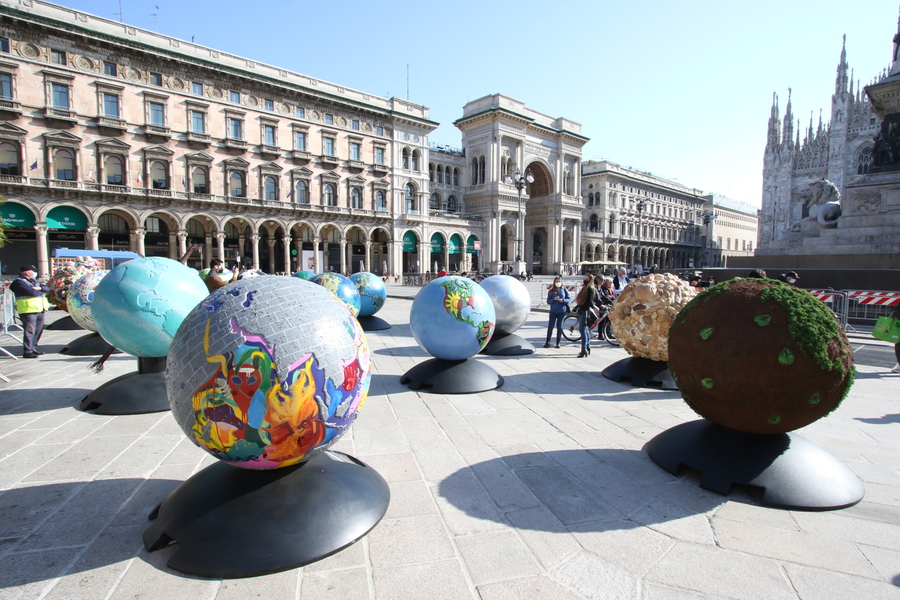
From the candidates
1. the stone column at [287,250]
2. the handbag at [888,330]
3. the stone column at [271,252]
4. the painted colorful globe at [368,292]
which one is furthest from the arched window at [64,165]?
the handbag at [888,330]

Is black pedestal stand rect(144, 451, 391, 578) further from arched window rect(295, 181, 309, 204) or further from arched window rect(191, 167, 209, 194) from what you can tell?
arched window rect(295, 181, 309, 204)

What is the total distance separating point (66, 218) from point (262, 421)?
129 ft

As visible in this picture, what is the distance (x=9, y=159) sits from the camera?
29625mm

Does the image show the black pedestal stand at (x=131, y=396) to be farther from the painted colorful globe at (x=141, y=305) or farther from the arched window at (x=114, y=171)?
the arched window at (x=114, y=171)

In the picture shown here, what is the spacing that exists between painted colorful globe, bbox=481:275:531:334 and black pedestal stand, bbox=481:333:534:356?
0.32 m

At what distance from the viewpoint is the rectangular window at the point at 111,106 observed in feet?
106

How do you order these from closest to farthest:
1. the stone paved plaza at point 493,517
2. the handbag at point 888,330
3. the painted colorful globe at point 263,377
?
the stone paved plaza at point 493,517, the painted colorful globe at point 263,377, the handbag at point 888,330

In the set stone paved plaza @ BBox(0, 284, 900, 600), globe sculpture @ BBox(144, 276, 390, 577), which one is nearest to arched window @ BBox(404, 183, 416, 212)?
stone paved plaza @ BBox(0, 284, 900, 600)

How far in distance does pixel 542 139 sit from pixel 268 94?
117 ft

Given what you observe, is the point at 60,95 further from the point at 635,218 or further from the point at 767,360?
the point at 635,218

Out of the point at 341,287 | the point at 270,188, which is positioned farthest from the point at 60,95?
the point at 341,287

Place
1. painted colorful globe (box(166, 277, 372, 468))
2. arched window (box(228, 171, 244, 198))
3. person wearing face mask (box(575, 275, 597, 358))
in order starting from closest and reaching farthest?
painted colorful globe (box(166, 277, 372, 468))
person wearing face mask (box(575, 275, 597, 358))
arched window (box(228, 171, 244, 198))

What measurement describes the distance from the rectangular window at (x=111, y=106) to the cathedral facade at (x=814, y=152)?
2599 inches

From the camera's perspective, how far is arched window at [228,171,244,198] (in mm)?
38362
